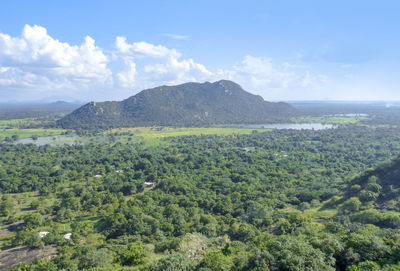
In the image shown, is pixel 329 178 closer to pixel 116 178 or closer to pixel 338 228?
pixel 338 228

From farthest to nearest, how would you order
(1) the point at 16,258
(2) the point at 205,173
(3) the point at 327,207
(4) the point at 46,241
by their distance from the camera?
(2) the point at 205,173, (3) the point at 327,207, (4) the point at 46,241, (1) the point at 16,258

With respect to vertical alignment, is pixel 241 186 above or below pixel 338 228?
below

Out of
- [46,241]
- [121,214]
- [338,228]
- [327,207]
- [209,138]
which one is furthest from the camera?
[209,138]

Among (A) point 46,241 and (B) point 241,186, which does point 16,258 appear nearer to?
(A) point 46,241

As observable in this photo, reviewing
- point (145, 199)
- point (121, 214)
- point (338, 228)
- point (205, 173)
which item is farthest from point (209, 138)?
point (338, 228)

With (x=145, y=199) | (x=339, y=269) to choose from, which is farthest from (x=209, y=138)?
(x=339, y=269)

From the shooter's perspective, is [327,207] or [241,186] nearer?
[327,207]

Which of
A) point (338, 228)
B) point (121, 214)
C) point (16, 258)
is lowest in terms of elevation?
point (16, 258)
